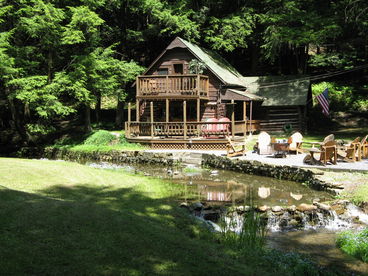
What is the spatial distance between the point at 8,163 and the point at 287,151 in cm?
1309

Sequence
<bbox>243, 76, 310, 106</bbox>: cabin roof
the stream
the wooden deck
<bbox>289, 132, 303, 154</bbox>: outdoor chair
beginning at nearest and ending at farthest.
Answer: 1. the stream
2. <bbox>289, 132, 303, 154</bbox>: outdoor chair
3. the wooden deck
4. <bbox>243, 76, 310, 106</bbox>: cabin roof

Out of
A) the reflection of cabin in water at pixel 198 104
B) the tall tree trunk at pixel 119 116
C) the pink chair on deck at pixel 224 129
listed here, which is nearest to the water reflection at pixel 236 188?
the pink chair on deck at pixel 224 129

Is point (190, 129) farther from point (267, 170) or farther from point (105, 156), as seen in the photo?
point (267, 170)

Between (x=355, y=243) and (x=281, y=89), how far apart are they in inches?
934

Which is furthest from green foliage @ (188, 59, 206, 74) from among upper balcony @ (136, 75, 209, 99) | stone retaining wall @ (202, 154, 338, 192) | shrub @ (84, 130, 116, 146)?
stone retaining wall @ (202, 154, 338, 192)

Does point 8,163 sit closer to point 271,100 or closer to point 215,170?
point 215,170

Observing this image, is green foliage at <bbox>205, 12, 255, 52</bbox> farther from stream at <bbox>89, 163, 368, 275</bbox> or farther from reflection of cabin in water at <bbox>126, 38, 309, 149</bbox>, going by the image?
stream at <bbox>89, 163, 368, 275</bbox>

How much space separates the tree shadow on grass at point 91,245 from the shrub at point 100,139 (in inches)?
657

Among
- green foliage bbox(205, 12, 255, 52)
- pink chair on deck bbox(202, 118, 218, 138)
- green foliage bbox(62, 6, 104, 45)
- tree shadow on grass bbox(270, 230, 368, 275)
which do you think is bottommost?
tree shadow on grass bbox(270, 230, 368, 275)

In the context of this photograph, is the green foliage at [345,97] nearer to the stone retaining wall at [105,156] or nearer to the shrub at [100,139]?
the stone retaining wall at [105,156]

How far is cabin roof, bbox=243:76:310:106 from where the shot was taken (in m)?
28.0

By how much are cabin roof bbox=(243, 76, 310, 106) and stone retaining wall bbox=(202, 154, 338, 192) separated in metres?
11.4

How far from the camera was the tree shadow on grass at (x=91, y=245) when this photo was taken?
4.92 metres

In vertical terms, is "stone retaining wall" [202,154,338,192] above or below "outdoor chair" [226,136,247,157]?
below
